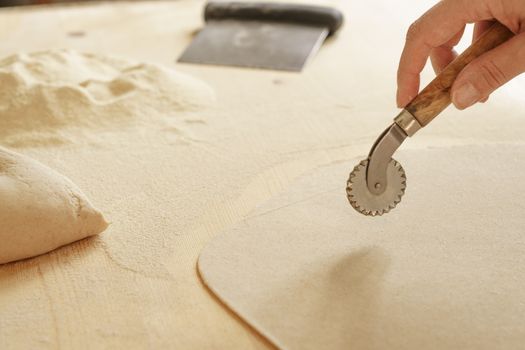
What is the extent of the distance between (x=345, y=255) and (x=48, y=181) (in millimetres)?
542

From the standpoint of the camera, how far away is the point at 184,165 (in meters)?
1.30

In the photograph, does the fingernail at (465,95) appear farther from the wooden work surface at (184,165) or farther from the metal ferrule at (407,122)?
the wooden work surface at (184,165)

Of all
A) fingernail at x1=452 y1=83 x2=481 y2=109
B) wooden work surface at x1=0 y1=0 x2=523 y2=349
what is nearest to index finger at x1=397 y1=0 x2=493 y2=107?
fingernail at x1=452 y1=83 x2=481 y2=109

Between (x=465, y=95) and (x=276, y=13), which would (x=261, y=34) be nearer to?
(x=276, y=13)

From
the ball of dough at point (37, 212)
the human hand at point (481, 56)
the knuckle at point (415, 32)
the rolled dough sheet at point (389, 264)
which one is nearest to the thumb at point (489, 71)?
the human hand at point (481, 56)

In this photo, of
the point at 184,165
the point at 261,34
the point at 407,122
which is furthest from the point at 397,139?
the point at 261,34

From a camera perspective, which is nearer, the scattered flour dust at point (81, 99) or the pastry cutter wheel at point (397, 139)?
the pastry cutter wheel at point (397, 139)

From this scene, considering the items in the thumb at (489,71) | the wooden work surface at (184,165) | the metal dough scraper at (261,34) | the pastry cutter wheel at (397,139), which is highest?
the thumb at (489,71)

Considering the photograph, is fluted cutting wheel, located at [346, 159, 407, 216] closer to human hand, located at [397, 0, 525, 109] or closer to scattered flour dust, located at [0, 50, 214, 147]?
human hand, located at [397, 0, 525, 109]

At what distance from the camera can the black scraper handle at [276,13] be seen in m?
1.91

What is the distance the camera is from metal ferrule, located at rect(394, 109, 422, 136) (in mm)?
996

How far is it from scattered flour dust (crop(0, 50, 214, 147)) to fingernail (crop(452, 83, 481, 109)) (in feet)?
2.21

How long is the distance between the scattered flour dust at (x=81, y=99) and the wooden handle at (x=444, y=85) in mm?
622

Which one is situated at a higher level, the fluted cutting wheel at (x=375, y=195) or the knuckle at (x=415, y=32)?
the knuckle at (x=415, y=32)
